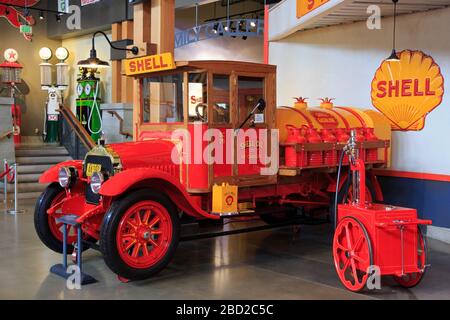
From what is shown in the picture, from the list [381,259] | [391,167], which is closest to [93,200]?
[381,259]

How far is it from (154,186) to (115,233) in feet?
2.15

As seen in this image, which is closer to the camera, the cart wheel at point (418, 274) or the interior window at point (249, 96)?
the cart wheel at point (418, 274)

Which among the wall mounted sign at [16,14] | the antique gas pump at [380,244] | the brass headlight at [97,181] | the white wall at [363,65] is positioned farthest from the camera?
the wall mounted sign at [16,14]

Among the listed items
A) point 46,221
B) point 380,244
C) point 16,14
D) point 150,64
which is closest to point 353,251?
point 380,244

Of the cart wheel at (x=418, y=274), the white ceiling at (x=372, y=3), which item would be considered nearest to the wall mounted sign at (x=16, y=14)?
the white ceiling at (x=372, y=3)

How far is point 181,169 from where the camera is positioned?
221 inches

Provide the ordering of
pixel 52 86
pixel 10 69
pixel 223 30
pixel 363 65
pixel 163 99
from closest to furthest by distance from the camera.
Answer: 1. pixel 163 99
2. pixel 363 65
3. pixel 223 30
4. pixel 10 69
5. pixel 52 86

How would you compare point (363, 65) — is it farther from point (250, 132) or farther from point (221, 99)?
point (221, 99)

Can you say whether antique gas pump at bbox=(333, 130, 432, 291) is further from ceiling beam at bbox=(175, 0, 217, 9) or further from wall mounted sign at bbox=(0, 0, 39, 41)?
wall mounted sign at bbox=(0, 0, 39, 41)

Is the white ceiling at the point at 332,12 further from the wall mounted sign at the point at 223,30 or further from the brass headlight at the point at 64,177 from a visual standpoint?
the brass headlight at the point at 64,177

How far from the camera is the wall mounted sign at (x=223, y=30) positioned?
34.1 feet

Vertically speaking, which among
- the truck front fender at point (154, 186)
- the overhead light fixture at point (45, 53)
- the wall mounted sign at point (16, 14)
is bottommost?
the truck front fender at point (154, 186)

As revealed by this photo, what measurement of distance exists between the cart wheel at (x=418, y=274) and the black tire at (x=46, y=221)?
308 centimetres

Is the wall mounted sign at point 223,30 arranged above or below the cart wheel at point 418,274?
above
